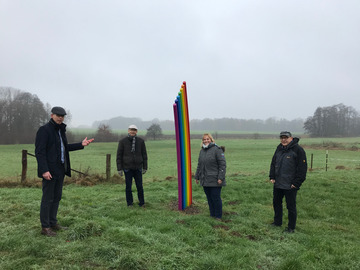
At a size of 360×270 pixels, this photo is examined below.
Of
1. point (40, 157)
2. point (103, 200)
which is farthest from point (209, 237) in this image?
point (103, 200)

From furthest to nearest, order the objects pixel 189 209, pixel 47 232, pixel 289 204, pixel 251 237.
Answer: pixel 189 209
pixel 289 204
pixel 251 237
pixel 47 232

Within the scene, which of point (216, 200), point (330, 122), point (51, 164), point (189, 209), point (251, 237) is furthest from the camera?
point (330, 122)

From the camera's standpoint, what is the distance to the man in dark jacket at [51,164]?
4.34 m

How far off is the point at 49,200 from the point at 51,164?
A: 2.11ft

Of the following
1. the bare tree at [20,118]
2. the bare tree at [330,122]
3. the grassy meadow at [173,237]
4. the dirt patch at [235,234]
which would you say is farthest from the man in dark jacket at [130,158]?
the bare tree at [330,122]

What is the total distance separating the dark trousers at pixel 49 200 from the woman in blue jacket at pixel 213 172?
305 cm

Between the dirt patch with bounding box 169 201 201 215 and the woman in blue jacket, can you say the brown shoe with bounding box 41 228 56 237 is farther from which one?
the woman in blue jacket

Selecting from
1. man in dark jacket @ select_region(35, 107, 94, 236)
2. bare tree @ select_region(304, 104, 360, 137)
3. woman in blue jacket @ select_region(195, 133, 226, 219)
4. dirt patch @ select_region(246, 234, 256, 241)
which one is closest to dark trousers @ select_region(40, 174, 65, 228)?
man in dark jacket @ select_region(35, 107, 94, 236)

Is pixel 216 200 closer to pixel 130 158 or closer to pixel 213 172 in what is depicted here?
pixel 213 172

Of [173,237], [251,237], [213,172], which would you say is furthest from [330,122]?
[173,237]

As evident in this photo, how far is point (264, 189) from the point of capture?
9.27 meters

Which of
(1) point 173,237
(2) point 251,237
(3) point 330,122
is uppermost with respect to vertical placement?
(3) point 330,122

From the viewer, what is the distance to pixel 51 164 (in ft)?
14.8

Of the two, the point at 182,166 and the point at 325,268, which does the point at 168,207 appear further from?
the point at 325,268
